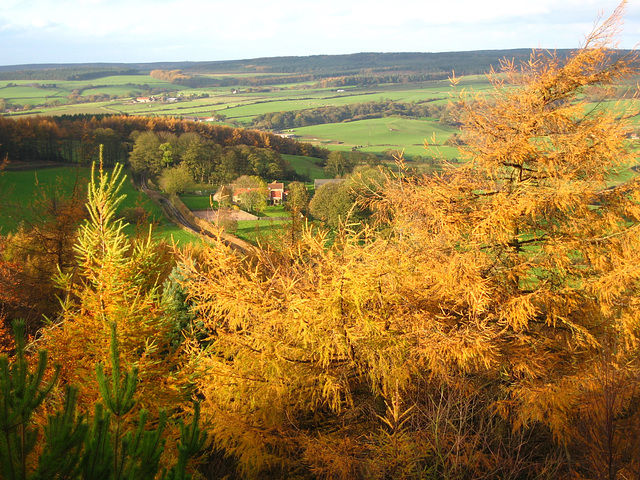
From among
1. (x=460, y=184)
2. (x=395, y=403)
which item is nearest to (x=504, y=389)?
(x=395, y=403)

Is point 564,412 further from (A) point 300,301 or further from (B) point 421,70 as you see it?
(B) point 421,70

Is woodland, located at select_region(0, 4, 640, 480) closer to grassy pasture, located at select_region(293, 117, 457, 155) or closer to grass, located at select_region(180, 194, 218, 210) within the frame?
grass, located at select_region(180, 194, 218, 210)

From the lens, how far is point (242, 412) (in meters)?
7.21

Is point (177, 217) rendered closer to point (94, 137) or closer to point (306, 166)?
point (94, 137)

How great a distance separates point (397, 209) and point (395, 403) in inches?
197

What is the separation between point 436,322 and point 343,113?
118 meters

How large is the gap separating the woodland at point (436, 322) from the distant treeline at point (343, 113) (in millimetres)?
102089

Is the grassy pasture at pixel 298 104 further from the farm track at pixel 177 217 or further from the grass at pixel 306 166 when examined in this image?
the farm track at pixel 177 217

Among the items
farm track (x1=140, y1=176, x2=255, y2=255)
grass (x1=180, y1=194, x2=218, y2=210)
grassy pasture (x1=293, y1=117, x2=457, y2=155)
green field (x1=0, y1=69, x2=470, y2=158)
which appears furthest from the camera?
green field (x1=0, y1=69, x2=470, y2=158)

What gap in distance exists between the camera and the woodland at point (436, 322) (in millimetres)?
6418

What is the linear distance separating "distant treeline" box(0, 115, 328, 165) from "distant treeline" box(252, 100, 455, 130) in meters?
28.4

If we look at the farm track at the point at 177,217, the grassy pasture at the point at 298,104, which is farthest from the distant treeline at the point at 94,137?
the grassy pasture at the point at 298,104

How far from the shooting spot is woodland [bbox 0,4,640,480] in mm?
6418

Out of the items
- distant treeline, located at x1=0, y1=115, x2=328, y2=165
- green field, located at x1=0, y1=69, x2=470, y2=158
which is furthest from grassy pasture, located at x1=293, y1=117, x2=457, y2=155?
distant treeline, located at x1=0, y1=115, x2=328, y2=165
